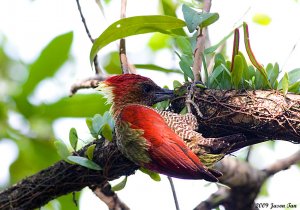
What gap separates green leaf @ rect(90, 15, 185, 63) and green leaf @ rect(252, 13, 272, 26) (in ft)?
A: 3.99

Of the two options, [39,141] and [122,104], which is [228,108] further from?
[39,141]

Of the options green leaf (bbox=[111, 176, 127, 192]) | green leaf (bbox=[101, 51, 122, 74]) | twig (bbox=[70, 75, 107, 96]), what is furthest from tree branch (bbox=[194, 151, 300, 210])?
green leaf (bbox=[101, 51, 122, 74])

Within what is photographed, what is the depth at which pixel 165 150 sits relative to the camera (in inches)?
115

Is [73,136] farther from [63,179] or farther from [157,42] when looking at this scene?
[157,42]

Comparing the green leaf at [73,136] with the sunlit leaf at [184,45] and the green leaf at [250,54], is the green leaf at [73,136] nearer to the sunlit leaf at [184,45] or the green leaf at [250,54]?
the sunlit leaf at [184,45]

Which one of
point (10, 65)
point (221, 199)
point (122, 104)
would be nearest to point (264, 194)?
point (221, 199)

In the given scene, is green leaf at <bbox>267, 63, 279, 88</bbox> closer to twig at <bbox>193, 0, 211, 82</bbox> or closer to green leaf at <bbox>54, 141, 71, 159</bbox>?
A: twig at <bbox>193, 0, 211, 82</bbox>

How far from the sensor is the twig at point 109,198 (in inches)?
154

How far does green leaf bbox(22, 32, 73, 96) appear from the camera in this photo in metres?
4.00

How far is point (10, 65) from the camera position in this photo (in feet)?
16.5

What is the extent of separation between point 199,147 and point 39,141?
4.45ft

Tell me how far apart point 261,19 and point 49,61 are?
158 centimetres

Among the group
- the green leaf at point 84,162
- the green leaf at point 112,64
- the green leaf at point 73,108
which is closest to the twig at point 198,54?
the green leaf at point 84,162

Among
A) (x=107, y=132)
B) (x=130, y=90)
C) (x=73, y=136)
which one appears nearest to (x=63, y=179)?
(x=73, y=136)
